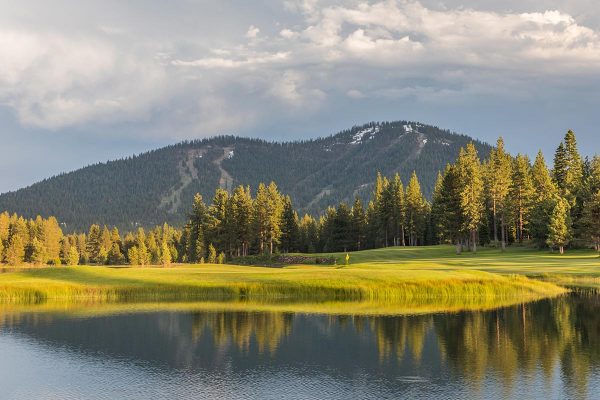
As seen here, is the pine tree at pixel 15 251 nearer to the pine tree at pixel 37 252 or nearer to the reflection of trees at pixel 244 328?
the pine tree at pixel 37 252

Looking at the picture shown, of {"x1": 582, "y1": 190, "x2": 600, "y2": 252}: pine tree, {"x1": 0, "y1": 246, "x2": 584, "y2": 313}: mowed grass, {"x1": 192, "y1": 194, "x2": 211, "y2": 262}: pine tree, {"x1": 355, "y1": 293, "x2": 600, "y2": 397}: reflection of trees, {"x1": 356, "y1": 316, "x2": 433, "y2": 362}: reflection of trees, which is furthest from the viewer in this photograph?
{"x1": 192, "y1": 194, "x2": 211, "y2": 262}: pine tree

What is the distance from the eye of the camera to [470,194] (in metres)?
111

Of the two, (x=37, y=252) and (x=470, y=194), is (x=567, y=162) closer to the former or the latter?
(x=470, y=194)

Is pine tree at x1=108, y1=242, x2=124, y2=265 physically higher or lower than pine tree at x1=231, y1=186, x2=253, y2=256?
lower

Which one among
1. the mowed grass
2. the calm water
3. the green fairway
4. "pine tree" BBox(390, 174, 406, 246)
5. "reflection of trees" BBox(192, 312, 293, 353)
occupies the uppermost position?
"pine tree" BBox(390, 174, 406, 246)

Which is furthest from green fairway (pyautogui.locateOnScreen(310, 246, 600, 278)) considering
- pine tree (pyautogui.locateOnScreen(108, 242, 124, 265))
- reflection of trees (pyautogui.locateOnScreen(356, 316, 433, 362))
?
pine tree (pyautogui.locateOnScreen(108, 242, 124, 265))

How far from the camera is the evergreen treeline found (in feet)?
352

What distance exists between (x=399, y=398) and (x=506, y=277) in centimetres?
4444

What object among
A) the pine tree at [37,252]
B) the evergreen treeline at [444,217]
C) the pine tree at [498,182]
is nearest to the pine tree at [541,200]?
the evergreen treeline at [444,217]

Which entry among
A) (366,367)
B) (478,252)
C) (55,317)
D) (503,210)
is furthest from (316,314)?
(503,210)

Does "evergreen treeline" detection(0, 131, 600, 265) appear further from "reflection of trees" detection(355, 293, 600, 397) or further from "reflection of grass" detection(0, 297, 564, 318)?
"reflection of trees" detection(355, 293, 600, 397)

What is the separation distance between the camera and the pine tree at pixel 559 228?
98.6 m

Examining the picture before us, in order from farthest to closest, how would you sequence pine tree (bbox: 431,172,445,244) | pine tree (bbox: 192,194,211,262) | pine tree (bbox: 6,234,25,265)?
pine tree (bbox: 6,234,25,265) < pine tree (bbox: 192,194,211,262) < pine tree (bbox: 431,172,445,244)

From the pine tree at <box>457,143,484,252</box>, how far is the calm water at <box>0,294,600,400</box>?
58836 mm
